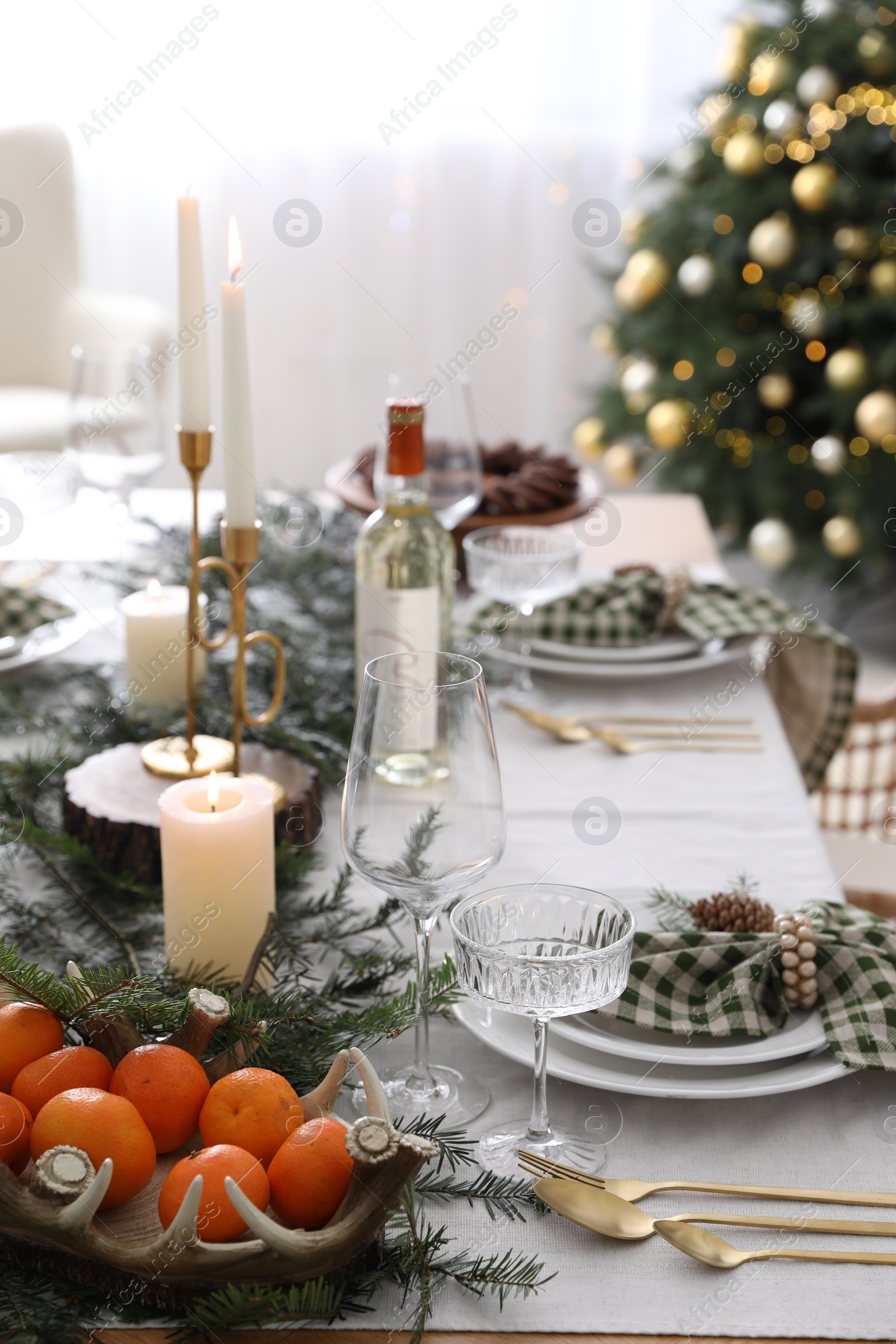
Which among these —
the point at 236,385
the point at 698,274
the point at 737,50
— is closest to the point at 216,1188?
the point at 236,385

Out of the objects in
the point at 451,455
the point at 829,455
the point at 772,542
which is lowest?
the point at 772,542

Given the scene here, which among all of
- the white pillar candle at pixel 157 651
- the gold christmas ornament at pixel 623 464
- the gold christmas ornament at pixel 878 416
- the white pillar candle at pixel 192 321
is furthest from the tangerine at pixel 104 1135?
the gold christmas ornament at pixel 623 464

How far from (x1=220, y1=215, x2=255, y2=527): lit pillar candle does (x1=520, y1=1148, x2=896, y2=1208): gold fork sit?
441 millimetres

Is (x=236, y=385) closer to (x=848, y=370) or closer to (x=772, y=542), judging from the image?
(x=848, y=370)

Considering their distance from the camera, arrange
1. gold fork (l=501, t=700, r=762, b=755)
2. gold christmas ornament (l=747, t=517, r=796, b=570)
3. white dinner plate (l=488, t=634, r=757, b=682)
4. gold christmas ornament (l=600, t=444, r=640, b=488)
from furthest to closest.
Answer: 1. gold christmas ornament (l=600, t=444, r=640, b=488)
2. gold christmas ornament (l=747, t=517, r=796, b=570)
3. white dinner plate (l=488, t=634, r=757, b=682)
4. gold fork (l=501, t=700, r=762, b=755)

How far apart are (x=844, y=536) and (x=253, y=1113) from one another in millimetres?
2377

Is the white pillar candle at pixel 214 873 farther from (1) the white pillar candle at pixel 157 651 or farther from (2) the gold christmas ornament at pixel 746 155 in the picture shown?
(2) the gold christmas ornament at pixel 746 155

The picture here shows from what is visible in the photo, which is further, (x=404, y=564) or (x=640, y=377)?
(x=640, y=377)

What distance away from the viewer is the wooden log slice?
805mm

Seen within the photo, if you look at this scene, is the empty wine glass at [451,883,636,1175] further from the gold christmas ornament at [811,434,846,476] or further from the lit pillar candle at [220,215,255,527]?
the gold christmas ornament at [811,434,846,476]

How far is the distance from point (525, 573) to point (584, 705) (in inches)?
5.4

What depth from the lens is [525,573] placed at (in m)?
1.13

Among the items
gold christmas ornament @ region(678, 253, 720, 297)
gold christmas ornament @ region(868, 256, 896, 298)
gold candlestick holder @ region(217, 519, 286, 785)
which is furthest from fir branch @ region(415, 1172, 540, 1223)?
gold christmas ornament @ region(678, 253, 720, 297)

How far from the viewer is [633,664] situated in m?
1.18
